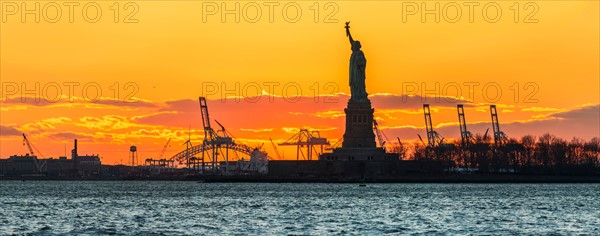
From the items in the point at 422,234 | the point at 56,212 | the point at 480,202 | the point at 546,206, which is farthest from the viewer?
the point at 480,202

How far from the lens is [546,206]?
116812 mm

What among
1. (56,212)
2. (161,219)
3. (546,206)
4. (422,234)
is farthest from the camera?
(546,206)

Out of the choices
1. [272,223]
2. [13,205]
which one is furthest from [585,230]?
[13,205]

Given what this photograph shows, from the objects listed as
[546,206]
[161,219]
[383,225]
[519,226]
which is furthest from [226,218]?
[546,206]

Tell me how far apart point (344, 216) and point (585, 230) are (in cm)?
2086

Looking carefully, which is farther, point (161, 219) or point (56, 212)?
point (56, 212)

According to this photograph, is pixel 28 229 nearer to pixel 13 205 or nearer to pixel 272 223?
pixel 272 223

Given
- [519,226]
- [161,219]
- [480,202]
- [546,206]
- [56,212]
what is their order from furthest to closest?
1. [480,202]
2. [546,206]
3. [56,212]
4. [161,219]
5. [519,226]

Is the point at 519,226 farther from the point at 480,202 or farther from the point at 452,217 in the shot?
the point at 480,202

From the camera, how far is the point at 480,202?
416 feet

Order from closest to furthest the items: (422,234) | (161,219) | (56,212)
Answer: (422,234), (161,219), (56,212)

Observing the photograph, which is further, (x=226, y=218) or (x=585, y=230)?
(x=226, y=218)

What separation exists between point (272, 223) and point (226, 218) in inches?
305

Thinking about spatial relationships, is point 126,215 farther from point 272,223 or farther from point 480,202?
point 480,202
